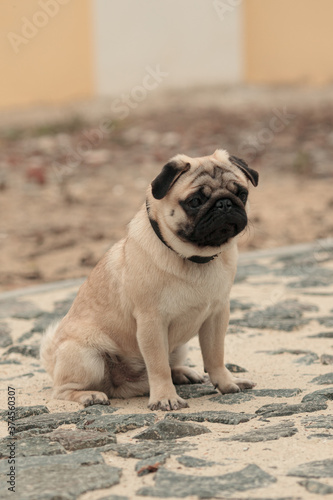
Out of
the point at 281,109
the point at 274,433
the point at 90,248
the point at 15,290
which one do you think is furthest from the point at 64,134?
the point at 274,433

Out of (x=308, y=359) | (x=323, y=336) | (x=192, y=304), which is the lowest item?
(x=323, y=336)

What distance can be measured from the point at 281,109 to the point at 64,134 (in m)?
4.35

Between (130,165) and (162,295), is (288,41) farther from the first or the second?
(162,295)

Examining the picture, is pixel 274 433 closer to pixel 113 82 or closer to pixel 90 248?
pixel 90 248

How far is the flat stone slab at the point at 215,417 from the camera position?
3912mm

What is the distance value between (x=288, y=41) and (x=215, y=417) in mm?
14416

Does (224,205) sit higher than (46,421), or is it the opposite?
(224,205)

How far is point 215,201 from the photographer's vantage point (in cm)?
400

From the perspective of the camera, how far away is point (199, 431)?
12.3 ft
